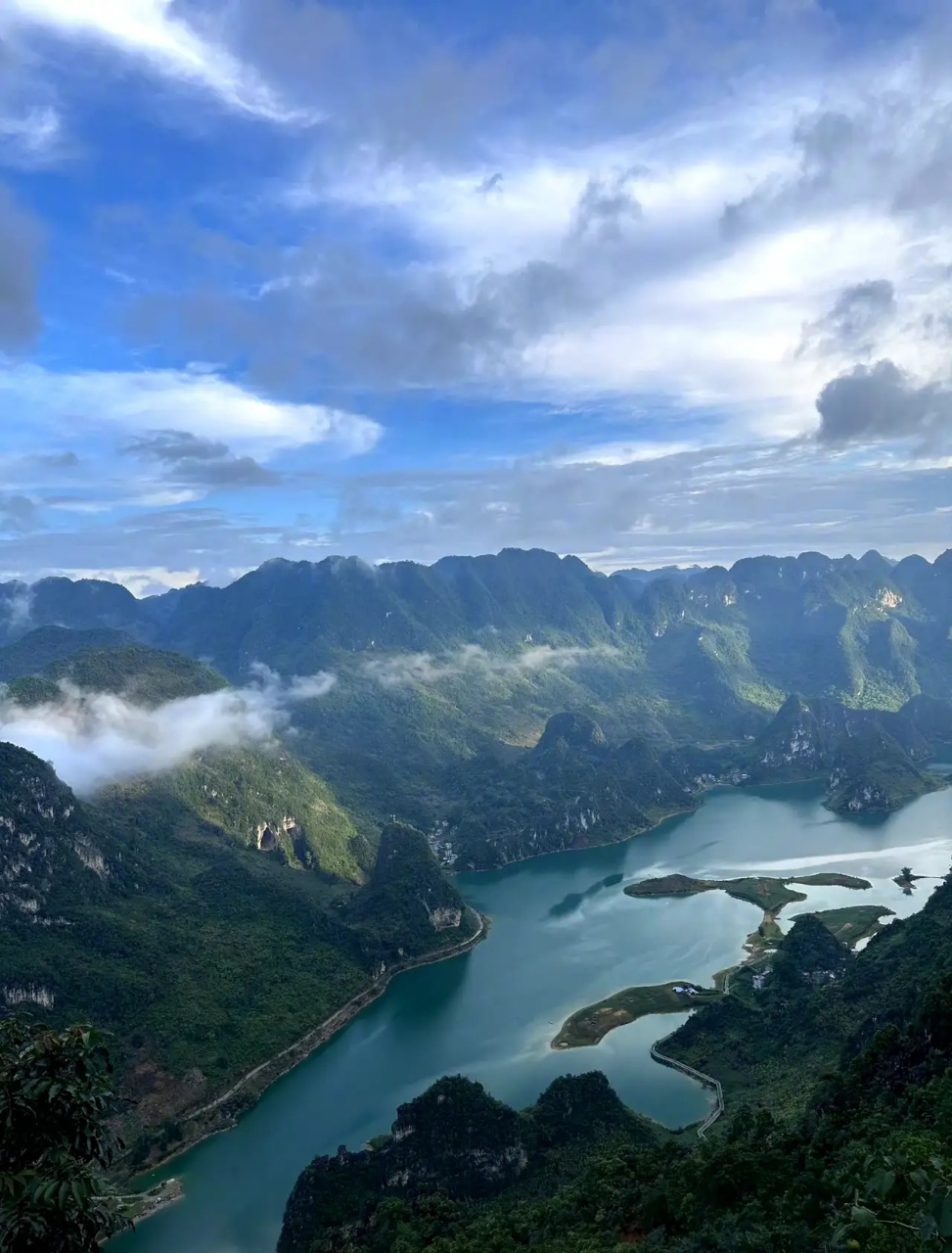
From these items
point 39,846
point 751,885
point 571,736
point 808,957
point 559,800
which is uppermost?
point 39,846

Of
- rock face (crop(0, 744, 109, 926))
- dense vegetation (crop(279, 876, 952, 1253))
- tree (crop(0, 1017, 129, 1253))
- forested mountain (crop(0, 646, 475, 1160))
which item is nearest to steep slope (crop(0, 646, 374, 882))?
forested mountain (crop(0, 646, 475, 1160))

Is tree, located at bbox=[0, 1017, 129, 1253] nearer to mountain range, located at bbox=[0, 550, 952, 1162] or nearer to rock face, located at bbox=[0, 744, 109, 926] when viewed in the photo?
mountain range, located at bbox=[0, 550, 952, 1162]

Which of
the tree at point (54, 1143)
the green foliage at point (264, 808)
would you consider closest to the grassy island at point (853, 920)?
the green foliage at point (264, 808)

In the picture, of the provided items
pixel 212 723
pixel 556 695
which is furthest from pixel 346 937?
pixel 556 695

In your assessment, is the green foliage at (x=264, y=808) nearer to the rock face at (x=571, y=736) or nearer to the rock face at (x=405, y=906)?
A: the rock face at (x=405, y=906)

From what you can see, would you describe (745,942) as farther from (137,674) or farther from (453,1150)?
(137,674)

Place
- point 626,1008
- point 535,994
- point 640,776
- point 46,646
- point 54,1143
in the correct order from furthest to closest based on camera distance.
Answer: point 46,646 → point 640,776 → point 535,994 → point 626,1008 → point 54,1143

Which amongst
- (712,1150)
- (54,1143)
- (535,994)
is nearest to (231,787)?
(535,994)
